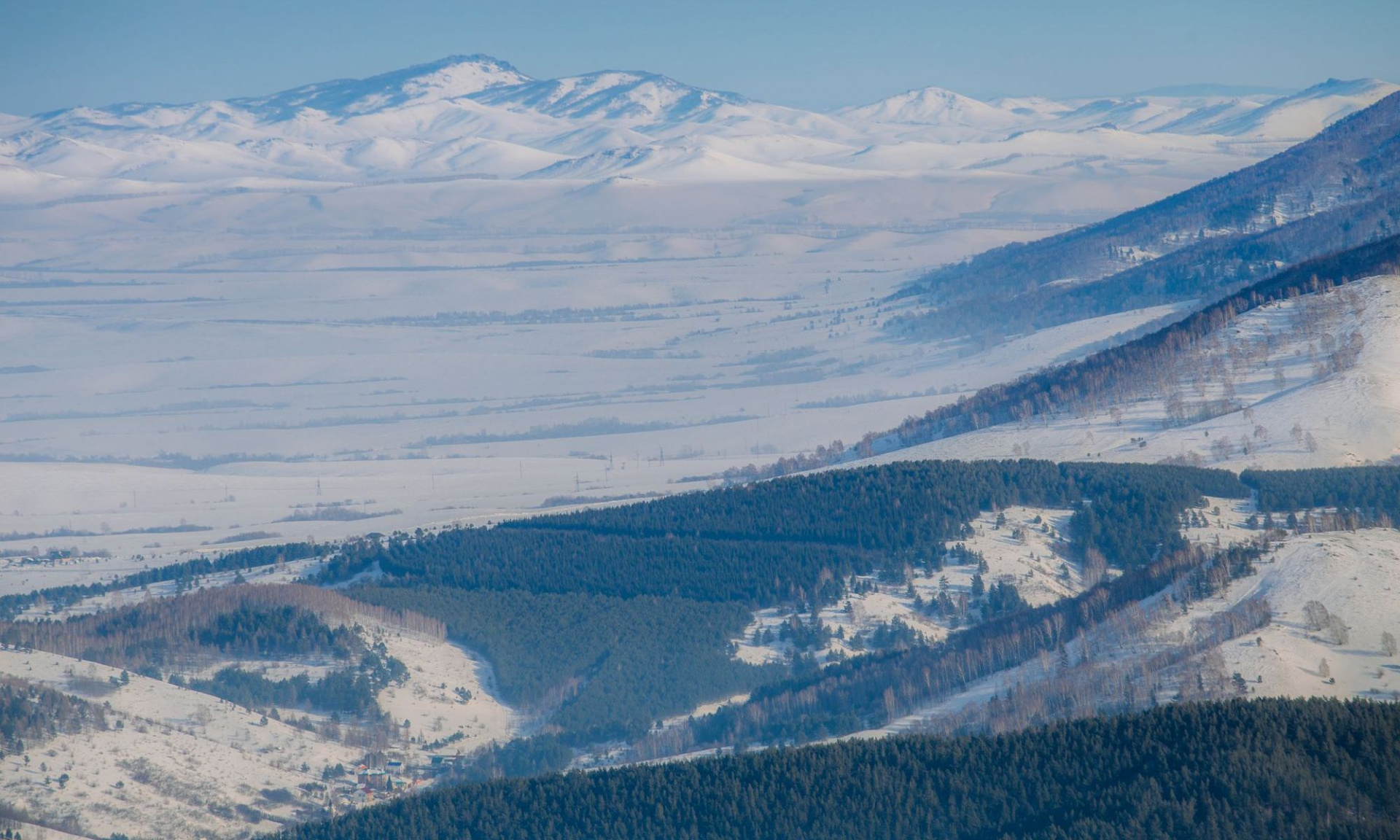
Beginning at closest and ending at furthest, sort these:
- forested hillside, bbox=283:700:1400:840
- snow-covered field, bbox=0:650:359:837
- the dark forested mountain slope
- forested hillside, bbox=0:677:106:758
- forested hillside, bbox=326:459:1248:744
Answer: forested hillside, bbox=283:700:1400:840 < snow-covered field, bbox=0:650:359:837 < forested hillside, bbox=0:677:106:758 < forested hillside, bbox=326:459:1248:744 < the dark forested mountain slope

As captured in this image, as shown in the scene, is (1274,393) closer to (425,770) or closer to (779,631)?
(779,631)

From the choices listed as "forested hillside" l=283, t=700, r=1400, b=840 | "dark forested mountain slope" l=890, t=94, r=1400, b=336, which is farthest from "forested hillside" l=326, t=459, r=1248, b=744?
"dark forested mountain slope" l=890, t=94, r=1400, b=336

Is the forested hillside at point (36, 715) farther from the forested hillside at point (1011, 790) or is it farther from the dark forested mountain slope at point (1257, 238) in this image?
the dark forested mountain slope at point (1257, 238)

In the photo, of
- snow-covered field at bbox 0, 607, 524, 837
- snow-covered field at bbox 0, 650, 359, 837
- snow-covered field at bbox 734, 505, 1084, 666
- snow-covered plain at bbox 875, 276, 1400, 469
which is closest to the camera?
snow-covered field at bbox 0, 650, 359, 837

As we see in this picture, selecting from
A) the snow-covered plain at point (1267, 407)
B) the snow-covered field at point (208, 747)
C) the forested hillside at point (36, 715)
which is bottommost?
the snow-covered field at point (208, 747)

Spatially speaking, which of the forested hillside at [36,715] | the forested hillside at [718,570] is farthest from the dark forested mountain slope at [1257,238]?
the forested hillside at [36,715]

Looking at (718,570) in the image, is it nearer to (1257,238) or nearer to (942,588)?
(942,588)

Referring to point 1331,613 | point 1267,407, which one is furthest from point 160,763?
point 1267,407

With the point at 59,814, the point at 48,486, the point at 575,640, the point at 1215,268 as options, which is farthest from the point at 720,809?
the point at 1215,268

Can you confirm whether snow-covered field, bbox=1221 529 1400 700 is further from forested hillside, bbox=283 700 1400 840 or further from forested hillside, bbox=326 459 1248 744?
forested hillside, bbox=283 700 1400 840
